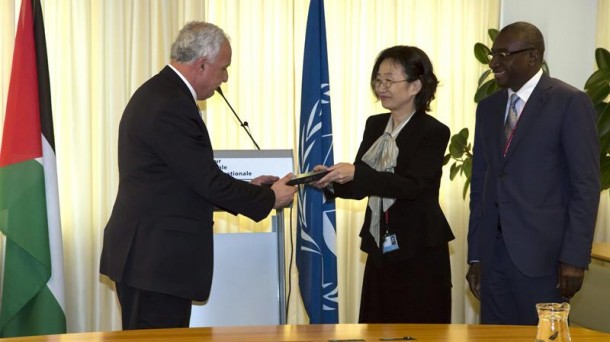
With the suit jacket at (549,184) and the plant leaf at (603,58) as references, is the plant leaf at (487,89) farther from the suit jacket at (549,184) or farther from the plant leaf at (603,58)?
the suit jacket at (549,184)

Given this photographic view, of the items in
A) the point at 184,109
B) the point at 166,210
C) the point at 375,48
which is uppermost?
the point at 375,48

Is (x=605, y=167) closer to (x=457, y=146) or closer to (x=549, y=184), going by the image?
(x=457, y=146)

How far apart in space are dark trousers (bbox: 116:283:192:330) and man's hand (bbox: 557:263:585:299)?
1.37 meters

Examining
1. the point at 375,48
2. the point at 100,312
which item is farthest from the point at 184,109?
the point at 375,48

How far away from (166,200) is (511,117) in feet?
4.44

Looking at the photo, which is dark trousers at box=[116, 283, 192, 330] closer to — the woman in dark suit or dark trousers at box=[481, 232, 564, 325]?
the woman in dark suit

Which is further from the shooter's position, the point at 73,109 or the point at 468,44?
the point at 468,44

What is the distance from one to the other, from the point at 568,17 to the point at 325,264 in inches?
121

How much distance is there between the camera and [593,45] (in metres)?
6.15

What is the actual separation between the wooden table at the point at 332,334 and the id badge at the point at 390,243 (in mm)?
1025

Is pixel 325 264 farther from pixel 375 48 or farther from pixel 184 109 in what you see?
pixel 375 48

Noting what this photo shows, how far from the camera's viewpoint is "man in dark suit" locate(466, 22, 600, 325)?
292 centimetres

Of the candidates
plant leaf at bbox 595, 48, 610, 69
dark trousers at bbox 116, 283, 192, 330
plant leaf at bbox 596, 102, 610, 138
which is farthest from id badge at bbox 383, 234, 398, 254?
plant leaf at bbox 595, 48, 610, 69

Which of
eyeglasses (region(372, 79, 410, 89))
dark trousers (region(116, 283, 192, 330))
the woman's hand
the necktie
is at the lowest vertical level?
dark trousers (region(116, 283, 192, 330))
